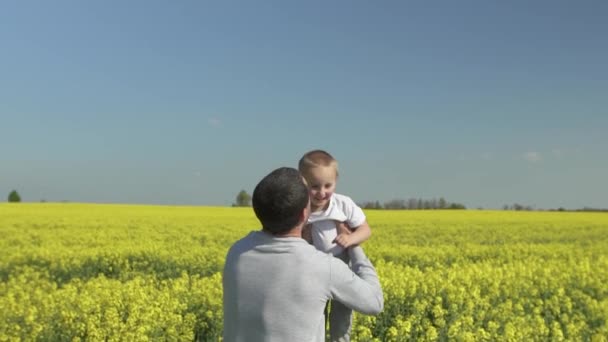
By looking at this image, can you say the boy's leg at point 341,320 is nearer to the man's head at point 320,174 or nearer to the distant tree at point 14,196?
the man's head at point 320,174

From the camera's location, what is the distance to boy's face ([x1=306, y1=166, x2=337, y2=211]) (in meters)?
2.89

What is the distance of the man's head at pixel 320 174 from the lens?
9.50 feet

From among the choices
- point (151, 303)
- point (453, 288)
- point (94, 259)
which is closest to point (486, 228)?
point (94, 259)

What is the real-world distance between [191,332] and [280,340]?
11.9ft

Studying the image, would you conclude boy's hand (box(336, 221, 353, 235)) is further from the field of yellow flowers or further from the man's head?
the field of yellow flowers

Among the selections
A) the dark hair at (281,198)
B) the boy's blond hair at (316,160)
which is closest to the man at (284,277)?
the dark hair at (281,198)

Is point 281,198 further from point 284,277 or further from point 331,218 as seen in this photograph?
point 331,218

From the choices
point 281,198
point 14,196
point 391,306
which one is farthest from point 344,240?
point 14,196

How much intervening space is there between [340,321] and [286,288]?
0.84 m

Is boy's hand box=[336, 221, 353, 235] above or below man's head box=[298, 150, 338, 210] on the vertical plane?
below

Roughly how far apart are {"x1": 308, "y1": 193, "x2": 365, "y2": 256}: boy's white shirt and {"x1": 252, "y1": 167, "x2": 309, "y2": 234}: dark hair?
0.71 metres

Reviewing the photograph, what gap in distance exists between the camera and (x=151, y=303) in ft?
20.4

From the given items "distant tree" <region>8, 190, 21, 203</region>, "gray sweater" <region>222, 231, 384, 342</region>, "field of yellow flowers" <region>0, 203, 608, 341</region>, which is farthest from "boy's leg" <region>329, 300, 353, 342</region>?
"distant tree" <region>8, 190, 21, 203</region>

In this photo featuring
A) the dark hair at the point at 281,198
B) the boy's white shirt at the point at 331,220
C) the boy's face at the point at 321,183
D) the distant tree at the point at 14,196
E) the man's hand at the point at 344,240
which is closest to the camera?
the dark hair at the point at 281,198
